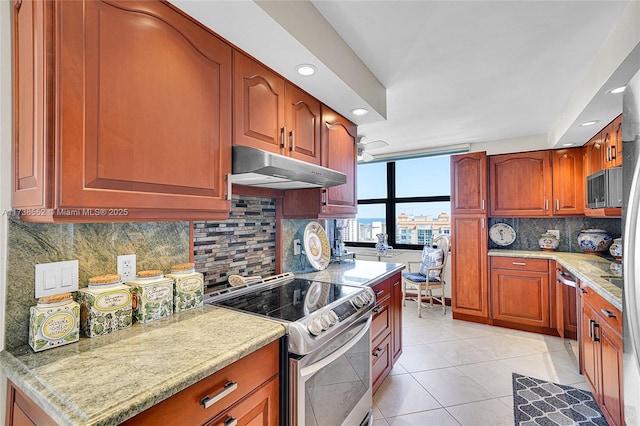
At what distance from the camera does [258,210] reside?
7.13ft

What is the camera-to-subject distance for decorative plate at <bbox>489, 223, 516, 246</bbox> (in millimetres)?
3832

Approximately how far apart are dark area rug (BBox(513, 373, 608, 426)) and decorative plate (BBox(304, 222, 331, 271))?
166cm

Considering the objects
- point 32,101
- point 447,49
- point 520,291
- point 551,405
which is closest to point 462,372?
point 551,405

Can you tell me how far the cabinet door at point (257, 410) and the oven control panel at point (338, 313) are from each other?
25 cm

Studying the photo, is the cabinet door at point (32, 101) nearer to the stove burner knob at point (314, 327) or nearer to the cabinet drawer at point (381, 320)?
the stove burner knob at point (314, 327)

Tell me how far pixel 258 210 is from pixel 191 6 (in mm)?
1281

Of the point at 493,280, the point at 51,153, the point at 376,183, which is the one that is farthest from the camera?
the point at 376,183

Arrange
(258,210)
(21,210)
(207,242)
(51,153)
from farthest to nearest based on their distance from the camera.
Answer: (258,210)
(207,242)
(21,210)
(51,153)

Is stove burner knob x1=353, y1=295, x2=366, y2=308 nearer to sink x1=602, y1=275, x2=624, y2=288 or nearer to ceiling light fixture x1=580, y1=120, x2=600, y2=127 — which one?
sink x1=602, y1=275, x2=624, y2=288

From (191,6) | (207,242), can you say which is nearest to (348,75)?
(191,6)

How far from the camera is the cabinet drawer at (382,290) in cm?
217

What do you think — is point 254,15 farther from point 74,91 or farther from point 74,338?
point 74,338

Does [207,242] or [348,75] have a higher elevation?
[348,75]

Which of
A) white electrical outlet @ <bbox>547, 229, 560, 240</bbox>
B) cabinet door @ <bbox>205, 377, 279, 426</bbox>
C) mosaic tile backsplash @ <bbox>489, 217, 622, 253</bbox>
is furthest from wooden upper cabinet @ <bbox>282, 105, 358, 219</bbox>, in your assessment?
white electrical outlet @ <bbox>547, 229, 560, 240</bbox>
